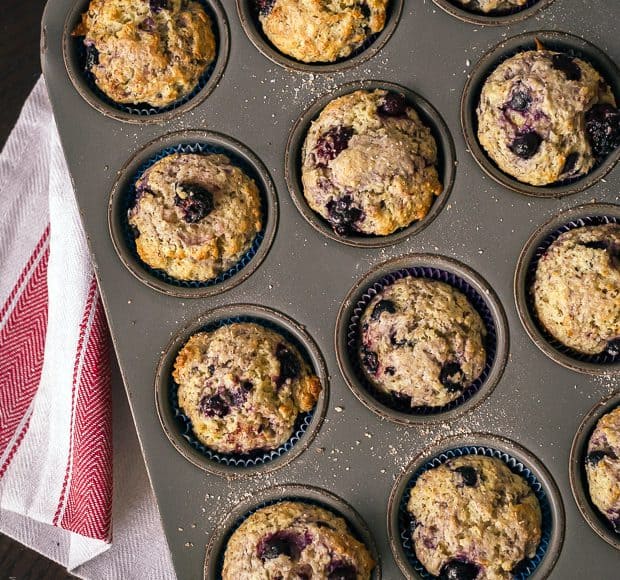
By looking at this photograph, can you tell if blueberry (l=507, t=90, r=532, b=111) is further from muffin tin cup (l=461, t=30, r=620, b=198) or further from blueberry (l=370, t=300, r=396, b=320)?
blueberry (l=370, t=300, r=396, b=320)

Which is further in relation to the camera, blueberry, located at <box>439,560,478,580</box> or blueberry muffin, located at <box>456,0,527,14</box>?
blueberry muffin, located at <box>456,0,527,14</box>

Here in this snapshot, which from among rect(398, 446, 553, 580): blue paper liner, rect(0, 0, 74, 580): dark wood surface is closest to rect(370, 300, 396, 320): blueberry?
rect(398, 446, 553, 580): blue paper liner

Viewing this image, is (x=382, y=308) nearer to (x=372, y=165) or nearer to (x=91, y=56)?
(x=372, y=165)

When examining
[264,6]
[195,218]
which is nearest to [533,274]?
[195,218]

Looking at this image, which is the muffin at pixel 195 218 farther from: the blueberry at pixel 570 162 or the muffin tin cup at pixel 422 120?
the blueberry at pixel 570 162

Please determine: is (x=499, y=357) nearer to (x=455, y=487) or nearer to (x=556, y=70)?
(x=455, y=487)
